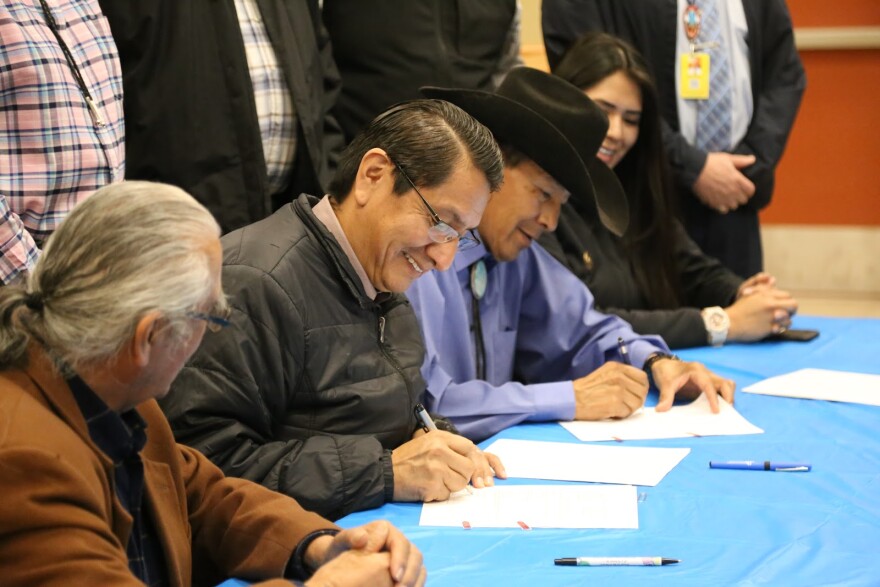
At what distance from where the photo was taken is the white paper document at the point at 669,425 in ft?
8.35

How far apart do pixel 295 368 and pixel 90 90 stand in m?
0.83

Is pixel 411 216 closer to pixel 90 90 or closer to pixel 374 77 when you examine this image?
pixel 90 90

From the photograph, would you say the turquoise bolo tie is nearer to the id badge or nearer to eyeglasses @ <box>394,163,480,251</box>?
eyeglasses @ <box>394,163,480,251</box>

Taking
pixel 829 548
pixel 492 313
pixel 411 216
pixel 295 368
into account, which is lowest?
pixel 492 313

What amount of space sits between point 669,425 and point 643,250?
50.7 inches

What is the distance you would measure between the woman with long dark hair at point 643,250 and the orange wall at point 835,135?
3220mm

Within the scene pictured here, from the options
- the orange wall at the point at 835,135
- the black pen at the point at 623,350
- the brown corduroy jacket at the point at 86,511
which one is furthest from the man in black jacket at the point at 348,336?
the orange wall at the point at 835,135

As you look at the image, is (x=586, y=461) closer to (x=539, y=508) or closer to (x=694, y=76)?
(x=539, y=508)

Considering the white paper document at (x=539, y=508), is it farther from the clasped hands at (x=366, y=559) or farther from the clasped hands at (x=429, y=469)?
the clasped hands at (x=366, y=559)

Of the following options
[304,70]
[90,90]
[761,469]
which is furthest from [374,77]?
[761,469]

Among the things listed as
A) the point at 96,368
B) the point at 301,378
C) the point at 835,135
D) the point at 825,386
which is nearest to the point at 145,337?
the point at 96,368

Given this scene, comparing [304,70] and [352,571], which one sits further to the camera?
[304,70]

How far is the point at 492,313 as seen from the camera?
304 centimetres

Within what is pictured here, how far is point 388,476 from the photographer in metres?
2.04
